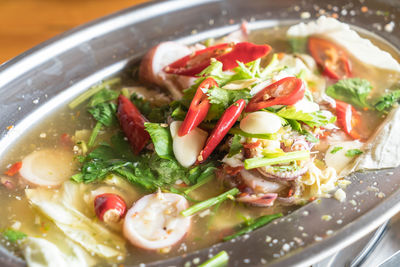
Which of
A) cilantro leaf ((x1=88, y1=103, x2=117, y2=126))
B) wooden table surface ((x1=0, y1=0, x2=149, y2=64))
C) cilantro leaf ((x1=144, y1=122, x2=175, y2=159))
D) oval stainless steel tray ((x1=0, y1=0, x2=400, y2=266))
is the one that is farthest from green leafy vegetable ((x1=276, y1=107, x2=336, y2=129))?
wooden table surface ((x1=0, y1=0, x2=149, y2=64))

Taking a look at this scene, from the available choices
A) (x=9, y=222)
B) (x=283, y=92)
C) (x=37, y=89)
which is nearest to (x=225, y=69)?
(x=283, y=92)

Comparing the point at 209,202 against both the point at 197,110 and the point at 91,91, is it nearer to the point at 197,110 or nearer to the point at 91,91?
the point at 197,110

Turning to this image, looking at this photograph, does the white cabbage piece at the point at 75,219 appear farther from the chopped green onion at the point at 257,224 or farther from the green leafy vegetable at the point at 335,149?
the green leafy vegetable at the point at 335,149

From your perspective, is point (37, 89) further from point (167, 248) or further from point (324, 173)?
point (324, 173)

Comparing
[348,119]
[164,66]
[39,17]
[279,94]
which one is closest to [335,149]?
[348,119]

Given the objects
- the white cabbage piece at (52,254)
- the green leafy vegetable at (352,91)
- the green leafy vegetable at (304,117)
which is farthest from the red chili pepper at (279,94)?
the white cabbage piece at (52,254)

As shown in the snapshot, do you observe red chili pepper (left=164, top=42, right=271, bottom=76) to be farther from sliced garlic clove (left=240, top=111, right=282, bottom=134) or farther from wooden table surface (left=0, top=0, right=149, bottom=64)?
wooden table surface (left=0, top=0, right=149, bottom=64)
